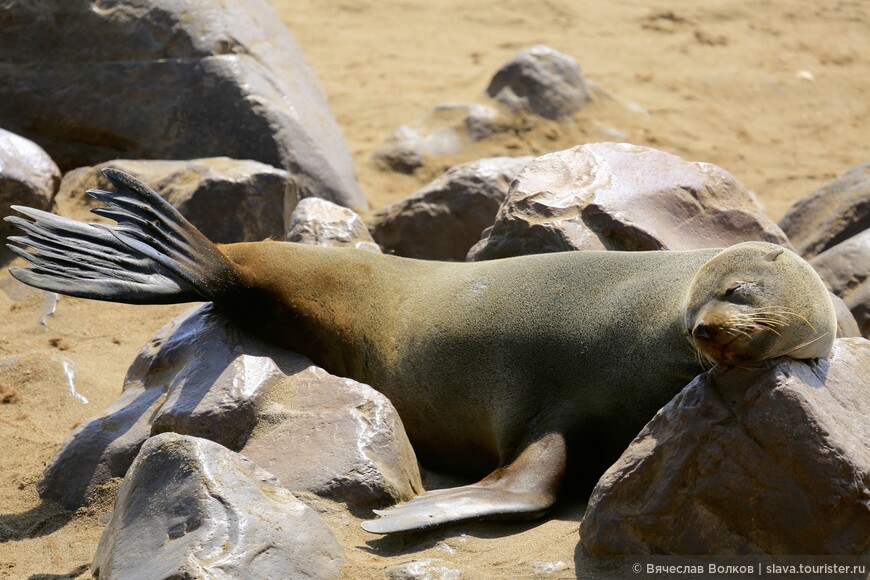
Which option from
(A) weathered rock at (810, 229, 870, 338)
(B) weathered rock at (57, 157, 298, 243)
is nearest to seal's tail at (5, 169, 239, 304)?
(B) weathered rock at (57, 157, 298, 243)

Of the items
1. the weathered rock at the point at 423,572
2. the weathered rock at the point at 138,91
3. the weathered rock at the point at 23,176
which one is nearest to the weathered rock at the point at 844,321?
the weathered rock at the point at 423,572

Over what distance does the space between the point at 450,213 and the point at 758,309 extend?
10.5ft

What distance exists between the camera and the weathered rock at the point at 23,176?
571cm

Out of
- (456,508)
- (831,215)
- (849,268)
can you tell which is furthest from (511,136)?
(456,508)

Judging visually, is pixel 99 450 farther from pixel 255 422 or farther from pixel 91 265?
pixel 91 265

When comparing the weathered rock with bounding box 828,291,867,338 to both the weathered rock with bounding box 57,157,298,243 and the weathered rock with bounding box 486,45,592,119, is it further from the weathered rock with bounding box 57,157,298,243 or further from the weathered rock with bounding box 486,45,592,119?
the weathered rock with bounding box 486,45,592,119

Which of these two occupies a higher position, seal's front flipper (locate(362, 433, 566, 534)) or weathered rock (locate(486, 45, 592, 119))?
seal's front flipper (locate(362, 433, 566, 534))

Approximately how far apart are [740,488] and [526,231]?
2214 millimetres

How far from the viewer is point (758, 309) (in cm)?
310

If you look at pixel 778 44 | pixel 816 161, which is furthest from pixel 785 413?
pixel 778 44

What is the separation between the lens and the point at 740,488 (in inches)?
112

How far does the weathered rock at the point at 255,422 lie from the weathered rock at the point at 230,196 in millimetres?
1714

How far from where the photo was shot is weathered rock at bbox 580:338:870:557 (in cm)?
277

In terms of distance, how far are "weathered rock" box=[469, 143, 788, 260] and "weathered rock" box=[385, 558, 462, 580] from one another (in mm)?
2049
